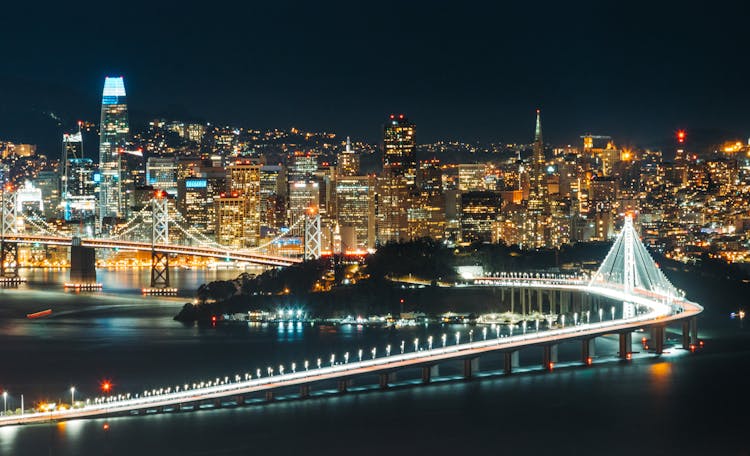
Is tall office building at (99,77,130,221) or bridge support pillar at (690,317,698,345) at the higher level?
tall office building at (99,77,130,221)

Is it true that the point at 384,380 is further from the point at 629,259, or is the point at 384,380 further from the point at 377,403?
the point at 629,259

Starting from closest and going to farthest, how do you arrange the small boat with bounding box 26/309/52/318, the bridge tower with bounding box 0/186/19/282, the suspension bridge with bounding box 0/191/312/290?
the small boat with bounding box 26/309/52/318 < the suspension bridge with bounding box 0/191/312/290 < the bridge tower with bounding box 0/186/19/282

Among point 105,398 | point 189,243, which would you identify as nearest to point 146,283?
point 189,243

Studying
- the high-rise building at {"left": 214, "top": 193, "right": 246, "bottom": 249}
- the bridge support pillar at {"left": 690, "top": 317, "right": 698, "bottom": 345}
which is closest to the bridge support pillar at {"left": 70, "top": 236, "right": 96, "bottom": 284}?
the high-rise building at {"left": 214, "top": 193, "right": 246, "bottom": 249}

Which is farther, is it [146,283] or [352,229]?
[352,229]

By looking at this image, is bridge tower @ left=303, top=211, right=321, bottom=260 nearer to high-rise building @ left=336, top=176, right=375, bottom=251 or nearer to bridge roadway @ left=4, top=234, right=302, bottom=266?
bridge roadway @ left=4, top=234, right=302, bottom=266

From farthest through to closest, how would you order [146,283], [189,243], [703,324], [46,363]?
[189,243] → [146,283] → [703,324] → [46,363]

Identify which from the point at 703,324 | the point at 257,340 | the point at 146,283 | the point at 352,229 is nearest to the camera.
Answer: the point at 257,340

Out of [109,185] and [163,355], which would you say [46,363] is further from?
[109,185]

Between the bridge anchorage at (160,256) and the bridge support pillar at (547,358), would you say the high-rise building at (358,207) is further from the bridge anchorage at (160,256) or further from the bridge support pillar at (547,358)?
the bridge support pillar at (547,358)
